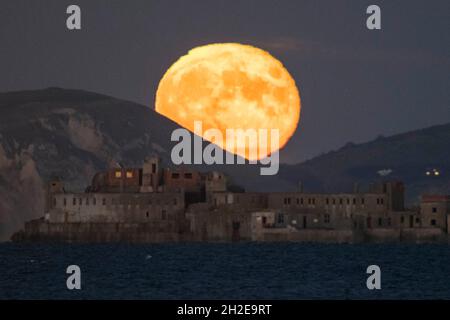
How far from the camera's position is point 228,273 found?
15200 centimetres

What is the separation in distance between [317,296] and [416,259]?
174 feet

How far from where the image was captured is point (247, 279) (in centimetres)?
14400

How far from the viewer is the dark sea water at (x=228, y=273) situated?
5064 inches

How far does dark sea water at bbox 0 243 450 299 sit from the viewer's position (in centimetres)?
12862

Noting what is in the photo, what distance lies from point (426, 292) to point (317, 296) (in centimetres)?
→ 1116

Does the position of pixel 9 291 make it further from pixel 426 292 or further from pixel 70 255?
pixel 70 255

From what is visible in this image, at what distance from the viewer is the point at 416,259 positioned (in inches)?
6959
